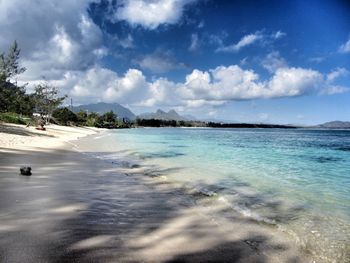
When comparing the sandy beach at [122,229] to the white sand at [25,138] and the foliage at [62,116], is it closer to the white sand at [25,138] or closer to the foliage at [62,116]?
the white sand at [25,138]

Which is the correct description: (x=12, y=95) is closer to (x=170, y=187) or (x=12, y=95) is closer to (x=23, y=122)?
(x=23, y=122)

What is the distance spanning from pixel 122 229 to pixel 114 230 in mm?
197

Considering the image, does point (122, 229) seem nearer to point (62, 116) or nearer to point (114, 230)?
point (114, 230)

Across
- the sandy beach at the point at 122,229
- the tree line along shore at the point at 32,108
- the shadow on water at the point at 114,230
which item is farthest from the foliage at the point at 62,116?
the shadow on water at the point at 114,230

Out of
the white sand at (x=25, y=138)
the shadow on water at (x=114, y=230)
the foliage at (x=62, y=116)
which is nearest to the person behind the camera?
the shadow on water at (x=114, y=230)

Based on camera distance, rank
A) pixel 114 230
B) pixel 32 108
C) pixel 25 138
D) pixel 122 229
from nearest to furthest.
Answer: pixel 114 230 → pixel 122 229 → pixel 25 138 → pixel 32 108

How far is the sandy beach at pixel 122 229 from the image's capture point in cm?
635

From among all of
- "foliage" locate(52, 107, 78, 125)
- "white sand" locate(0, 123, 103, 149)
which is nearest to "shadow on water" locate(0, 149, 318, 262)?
"white sand" locate(0, 123, 103, 149)

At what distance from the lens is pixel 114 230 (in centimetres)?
777

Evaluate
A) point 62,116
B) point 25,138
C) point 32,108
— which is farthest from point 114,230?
point 62,116

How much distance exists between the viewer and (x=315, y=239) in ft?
27.7

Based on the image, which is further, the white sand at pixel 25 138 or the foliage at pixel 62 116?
the foliage at pixel 62 116

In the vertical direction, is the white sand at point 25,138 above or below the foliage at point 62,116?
below

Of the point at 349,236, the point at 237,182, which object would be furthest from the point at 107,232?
the point at 237,182
